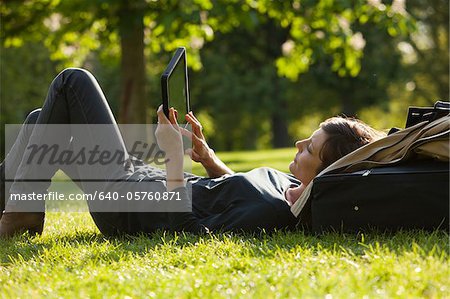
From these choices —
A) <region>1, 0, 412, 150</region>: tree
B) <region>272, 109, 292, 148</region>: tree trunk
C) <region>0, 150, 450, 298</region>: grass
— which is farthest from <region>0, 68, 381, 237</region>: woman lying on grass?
<region>272, 109, 292, 148</region>: tree trunk

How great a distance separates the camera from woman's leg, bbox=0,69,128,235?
4.04 m

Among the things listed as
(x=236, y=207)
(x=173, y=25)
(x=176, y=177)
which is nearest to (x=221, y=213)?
(x=236, y=207)

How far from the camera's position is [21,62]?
88.0 feet

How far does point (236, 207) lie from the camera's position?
3916mm

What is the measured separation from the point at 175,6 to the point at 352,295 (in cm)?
725

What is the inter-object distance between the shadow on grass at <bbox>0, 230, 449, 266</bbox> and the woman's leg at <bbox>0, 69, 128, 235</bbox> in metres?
0.34

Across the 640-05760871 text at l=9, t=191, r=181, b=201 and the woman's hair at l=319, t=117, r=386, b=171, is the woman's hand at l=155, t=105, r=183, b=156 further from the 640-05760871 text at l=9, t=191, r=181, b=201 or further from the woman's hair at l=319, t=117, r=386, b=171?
the woman's hair at l=319, t=117, r=386, b=171

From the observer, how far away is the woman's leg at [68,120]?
404 cm

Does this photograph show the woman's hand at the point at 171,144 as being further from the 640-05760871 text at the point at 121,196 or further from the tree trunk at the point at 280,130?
the tree trunk at the point at 280,130

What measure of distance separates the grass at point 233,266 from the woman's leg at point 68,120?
40cm

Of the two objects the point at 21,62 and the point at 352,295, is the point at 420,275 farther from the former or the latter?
the point at 21,62

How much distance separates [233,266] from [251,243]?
0.53m

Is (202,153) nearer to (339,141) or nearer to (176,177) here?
(176,177)

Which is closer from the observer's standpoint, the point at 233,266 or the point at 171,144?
the point at 233,266
